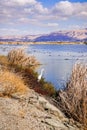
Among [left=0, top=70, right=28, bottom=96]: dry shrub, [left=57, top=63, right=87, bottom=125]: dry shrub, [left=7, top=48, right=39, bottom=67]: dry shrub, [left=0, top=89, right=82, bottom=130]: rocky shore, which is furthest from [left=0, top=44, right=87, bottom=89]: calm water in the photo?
[left=0, top=89, right=82, bottom=130]: rocky shore

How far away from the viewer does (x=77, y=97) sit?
11453mm

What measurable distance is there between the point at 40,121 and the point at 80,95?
2.25m

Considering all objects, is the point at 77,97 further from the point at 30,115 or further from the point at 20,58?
the point at 20,58

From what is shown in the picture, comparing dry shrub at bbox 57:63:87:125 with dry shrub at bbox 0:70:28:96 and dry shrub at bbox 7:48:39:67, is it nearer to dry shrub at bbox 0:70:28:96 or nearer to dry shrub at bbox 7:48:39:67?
dry shrub at bbox 0:70:28:96

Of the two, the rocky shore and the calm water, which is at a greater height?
the rocky shore

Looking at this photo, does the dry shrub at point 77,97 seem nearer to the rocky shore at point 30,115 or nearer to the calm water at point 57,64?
the rocky shore at point 30,115

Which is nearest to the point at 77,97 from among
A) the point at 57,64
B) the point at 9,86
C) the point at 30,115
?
the point at 30,115

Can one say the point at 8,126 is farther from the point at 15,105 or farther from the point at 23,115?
the point at 15,105

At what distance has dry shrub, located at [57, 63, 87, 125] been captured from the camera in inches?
426

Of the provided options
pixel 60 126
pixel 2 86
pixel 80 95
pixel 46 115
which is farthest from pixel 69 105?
pixel 2 86

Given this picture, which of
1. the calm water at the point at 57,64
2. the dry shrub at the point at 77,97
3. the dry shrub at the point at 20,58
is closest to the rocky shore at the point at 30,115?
the dry shrub at the point at 77,97

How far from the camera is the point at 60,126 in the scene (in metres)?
9.56

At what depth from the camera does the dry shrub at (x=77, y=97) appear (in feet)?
35.5

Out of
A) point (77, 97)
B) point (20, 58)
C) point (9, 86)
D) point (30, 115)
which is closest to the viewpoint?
point (30, 115)
